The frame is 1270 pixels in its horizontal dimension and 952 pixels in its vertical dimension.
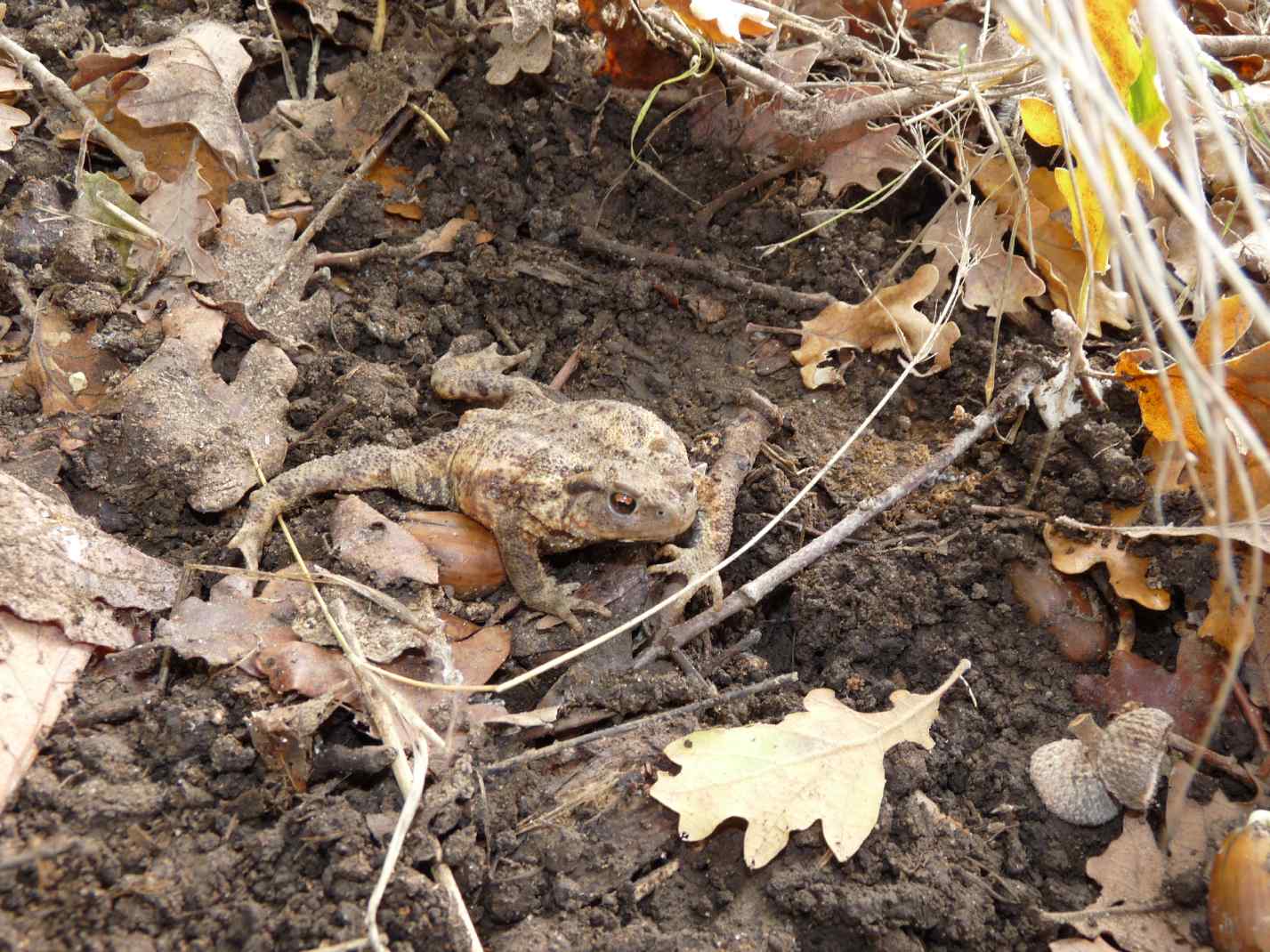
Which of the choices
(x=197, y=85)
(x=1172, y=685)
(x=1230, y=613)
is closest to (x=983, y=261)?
(x=1230, y=613)

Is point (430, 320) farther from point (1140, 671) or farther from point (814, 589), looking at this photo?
point (1140, 671)

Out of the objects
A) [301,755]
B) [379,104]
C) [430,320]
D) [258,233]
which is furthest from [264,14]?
[301,755]

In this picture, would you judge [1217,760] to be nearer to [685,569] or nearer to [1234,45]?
[685,569]

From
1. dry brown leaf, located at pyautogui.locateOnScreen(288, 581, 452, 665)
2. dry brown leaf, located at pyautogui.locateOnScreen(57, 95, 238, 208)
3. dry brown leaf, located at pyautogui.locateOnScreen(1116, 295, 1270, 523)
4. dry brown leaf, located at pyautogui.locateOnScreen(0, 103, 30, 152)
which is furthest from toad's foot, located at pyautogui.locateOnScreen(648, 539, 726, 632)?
dry brown leaf, located at pyautogui.locateOnScreen(0, 103, 30, 152)

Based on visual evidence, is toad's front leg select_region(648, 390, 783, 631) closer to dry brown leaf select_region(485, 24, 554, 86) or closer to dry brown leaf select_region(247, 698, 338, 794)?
dry brown leaf select_region(247, 698, 338, 794)

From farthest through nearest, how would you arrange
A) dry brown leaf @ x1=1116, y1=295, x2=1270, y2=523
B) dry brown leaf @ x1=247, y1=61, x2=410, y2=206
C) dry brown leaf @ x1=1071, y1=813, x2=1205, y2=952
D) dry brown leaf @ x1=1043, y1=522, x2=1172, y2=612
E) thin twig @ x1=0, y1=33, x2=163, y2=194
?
dry brown leaf @ x1=247, y1=61, x2=410, y2=206, thin twig @ x1=0, y1=33, x2=163, y2=194, dry brown leaf @ x1=1043, y1=522, x2=1172, y2=612, dry brown leaf @ x1=1116, y1=295, x2=1270, y2=523, dry brown leaf @ x1=1071, y1=813, x2=1205, y2=952

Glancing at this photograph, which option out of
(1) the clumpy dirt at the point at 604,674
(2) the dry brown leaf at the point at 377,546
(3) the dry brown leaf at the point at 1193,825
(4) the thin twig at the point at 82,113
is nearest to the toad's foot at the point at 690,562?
(1) the clumpy dirt at the point at 604,674
